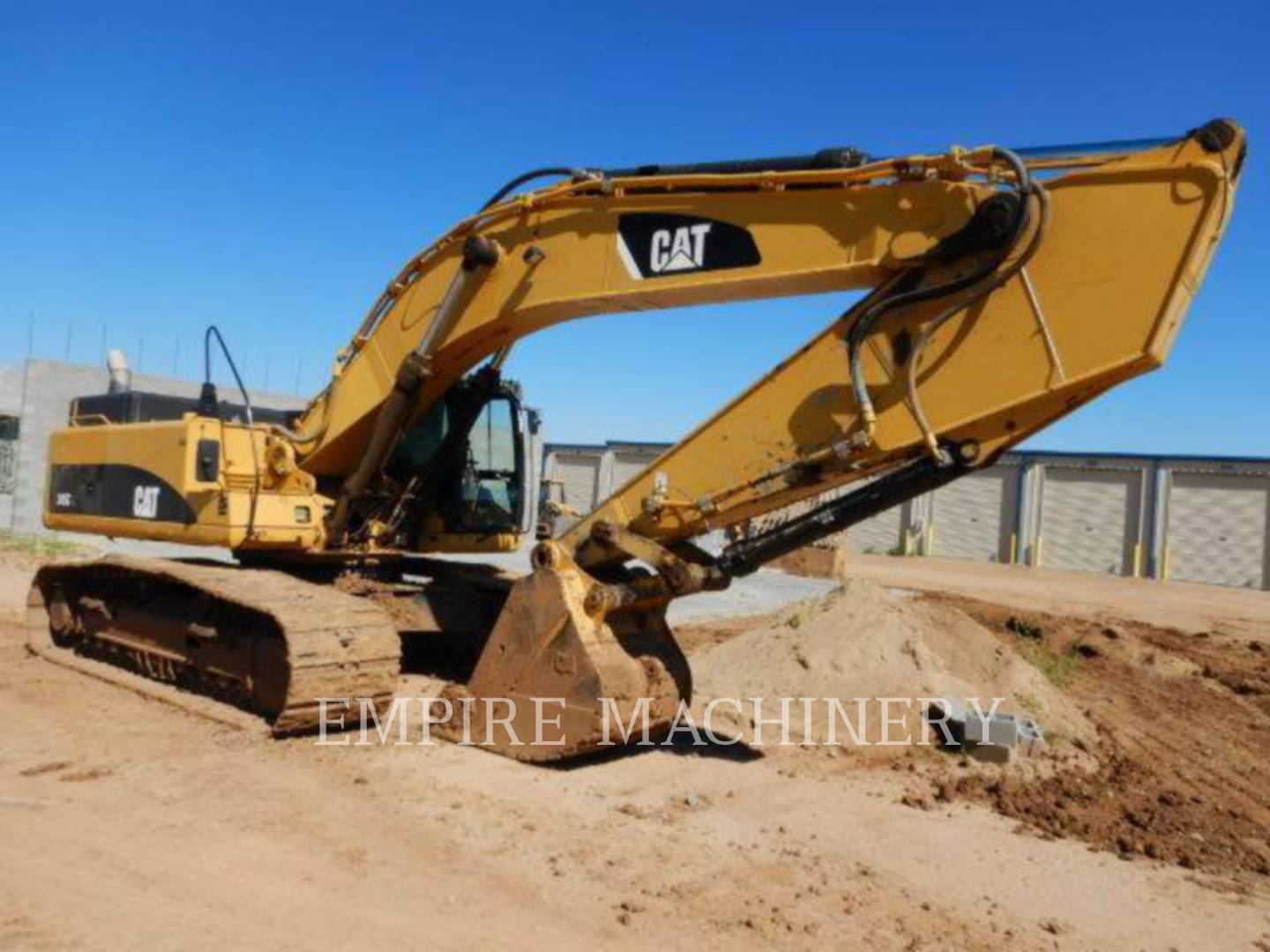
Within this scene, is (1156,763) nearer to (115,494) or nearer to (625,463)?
(115,494)

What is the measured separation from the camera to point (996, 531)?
1297 inches

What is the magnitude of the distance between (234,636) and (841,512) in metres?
3.92

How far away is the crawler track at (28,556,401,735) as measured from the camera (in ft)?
21.0

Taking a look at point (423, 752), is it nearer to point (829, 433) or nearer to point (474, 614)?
point (474, 614)

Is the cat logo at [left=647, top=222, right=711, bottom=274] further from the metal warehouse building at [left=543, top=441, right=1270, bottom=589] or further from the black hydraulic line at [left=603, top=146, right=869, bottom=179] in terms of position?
the metal warehouse building at [left=543, top=441, right=1270, bottom=589]

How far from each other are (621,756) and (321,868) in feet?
7.57

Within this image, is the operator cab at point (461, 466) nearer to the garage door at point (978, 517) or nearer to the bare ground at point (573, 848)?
the bare ground at point (573, 848)

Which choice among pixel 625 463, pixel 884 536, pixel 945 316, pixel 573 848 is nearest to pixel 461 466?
pixel 573 848

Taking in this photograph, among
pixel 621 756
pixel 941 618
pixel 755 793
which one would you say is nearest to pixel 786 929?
pixel 755 793

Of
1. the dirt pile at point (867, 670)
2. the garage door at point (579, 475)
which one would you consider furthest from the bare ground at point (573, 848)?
the garage door at point (579, 475)

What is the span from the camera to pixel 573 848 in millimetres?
4934

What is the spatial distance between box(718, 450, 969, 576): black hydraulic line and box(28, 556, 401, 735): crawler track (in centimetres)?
224

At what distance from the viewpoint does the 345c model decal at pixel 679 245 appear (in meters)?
5.85

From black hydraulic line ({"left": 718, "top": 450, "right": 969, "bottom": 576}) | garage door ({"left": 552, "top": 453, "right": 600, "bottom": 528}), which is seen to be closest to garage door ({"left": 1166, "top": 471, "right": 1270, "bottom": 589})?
garage door ({"left": 552, "top": 453, "right": 600, "bottom": 528})
